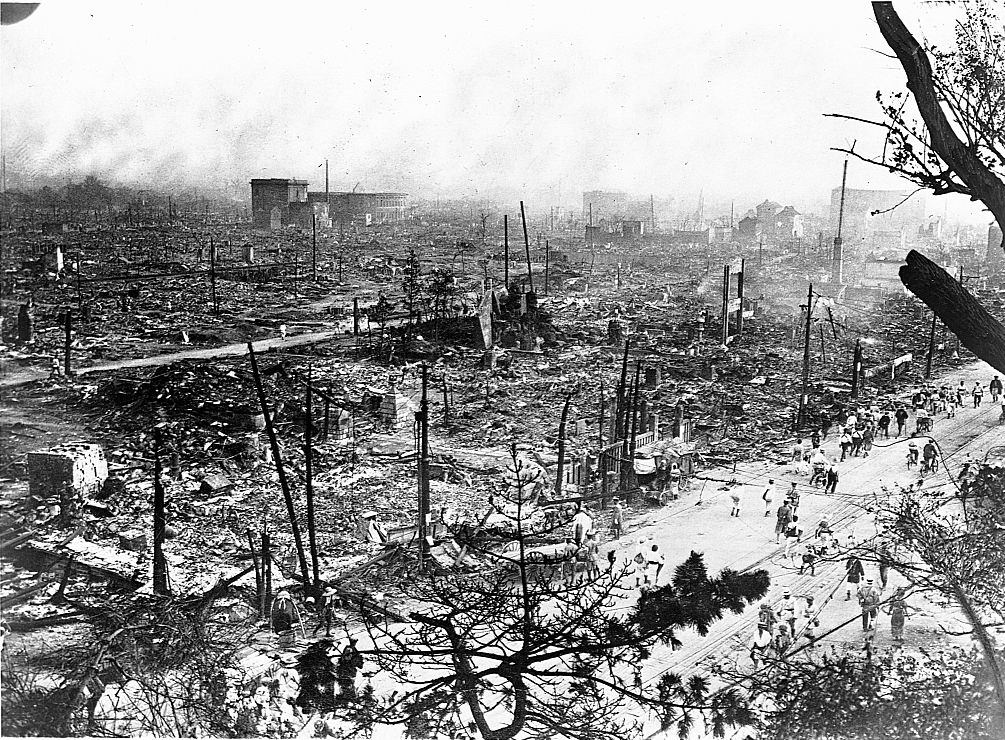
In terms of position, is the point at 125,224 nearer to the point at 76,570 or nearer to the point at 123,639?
the point at 76,570

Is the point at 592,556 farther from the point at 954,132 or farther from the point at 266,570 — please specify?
the point at 954,132

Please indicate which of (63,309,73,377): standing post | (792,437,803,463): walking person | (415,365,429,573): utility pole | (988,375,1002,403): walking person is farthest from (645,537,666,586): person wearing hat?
(63,309,73,377): standing post

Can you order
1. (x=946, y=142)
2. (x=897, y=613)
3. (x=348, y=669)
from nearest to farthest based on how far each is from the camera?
(x=946, y=142), (x=897, y=613), (x=348, y=669)

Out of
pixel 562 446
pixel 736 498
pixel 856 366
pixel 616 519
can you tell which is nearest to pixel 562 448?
pixel 562 446

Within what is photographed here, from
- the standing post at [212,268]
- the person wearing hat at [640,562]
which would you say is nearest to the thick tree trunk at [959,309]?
the person wearing hat at [640,562]

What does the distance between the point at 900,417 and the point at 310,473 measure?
2.60 metres

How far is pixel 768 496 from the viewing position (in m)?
3.46

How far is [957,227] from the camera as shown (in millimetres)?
3500

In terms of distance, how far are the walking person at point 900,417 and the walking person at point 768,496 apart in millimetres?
607

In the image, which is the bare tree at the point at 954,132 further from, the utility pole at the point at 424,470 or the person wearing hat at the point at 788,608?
the utility pole at the point at 424,470

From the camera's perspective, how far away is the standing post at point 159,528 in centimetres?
346

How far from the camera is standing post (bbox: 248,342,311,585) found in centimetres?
346

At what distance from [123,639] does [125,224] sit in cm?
186

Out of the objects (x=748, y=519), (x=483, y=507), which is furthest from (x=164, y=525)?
(x=748, y=519)
